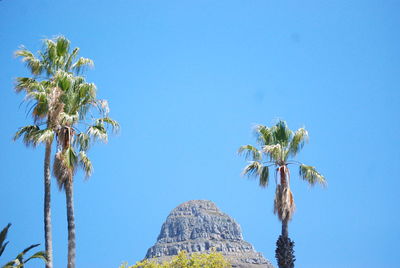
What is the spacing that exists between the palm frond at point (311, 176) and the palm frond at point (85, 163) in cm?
1034

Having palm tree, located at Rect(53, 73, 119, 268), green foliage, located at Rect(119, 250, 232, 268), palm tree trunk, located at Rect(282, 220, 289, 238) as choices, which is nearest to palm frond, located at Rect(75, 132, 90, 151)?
palm tree, located at Rect(53, 73, 119, 268)

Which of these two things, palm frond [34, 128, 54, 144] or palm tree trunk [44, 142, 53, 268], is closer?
palm tree trunk [44, 142, 53, 268]

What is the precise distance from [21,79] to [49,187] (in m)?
4.97

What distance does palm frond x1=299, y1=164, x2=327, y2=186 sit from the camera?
29938 mm

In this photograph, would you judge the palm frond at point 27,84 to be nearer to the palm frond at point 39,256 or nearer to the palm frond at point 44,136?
the palm frond at point 44,136

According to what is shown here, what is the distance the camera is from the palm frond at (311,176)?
98.2 feet

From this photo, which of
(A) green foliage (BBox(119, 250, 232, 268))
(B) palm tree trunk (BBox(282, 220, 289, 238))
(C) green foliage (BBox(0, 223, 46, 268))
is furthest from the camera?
(A) green foliage (BBox(119, 250, 232, 268))

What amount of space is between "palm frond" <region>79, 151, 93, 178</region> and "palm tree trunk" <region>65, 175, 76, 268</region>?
3.10 ft

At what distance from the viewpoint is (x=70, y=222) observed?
82.4ft

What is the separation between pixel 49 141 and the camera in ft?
82.5

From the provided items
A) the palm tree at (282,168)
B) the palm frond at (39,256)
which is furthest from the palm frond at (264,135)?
the palm frond at (39,256)

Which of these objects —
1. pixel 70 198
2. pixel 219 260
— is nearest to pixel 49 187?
pixel 70 198

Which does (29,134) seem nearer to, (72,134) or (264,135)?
(72,134)

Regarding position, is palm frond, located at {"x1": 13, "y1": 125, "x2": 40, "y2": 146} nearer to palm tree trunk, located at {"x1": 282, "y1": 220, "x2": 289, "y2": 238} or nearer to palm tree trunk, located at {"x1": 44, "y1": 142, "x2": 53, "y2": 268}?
palm tree trunk, located at {"x1": 44, "y1": 142, "x2": 53, "y2": 268}
